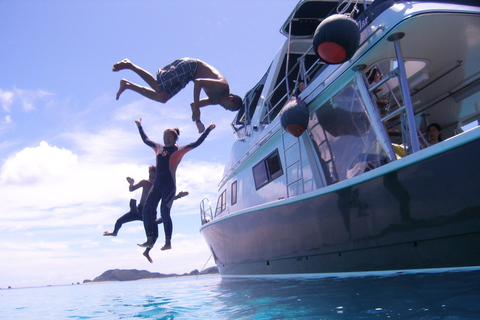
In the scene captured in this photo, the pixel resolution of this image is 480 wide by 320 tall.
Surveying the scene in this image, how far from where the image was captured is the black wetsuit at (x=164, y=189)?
450cm

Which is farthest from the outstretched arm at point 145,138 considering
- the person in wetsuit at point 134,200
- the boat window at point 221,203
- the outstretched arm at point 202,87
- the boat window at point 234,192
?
the boat window at point 221,203

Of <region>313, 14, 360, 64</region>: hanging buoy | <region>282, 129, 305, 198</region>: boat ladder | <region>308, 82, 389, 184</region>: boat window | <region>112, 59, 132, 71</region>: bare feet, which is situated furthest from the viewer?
<region>282, 129, 305, 198</region>: boat ladder

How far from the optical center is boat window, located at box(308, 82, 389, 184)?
4.25m

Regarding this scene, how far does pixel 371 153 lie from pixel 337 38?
1.46 m

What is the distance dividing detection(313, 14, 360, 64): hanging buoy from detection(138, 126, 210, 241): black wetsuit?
2034 millimetres

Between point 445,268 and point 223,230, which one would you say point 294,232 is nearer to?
point 445,268

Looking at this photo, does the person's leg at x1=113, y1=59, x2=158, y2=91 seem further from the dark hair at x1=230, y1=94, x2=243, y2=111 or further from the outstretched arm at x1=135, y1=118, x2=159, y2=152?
the dark hair at x1=230, y1=94, x2=243, y2=111

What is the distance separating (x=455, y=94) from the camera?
5.59 m

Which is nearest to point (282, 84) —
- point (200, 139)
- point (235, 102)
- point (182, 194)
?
point (235, 102)

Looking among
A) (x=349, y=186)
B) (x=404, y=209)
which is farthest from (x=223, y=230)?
(x=404, y=209)

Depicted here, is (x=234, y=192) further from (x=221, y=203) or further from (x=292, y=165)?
(x=292, y=165)

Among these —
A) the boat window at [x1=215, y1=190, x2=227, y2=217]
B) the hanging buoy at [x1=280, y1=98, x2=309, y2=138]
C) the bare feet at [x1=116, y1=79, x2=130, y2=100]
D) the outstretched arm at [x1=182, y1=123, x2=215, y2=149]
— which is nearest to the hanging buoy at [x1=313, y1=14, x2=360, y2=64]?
the hanging buoy at [x1=280, y1=98, x2=309, y2=138]

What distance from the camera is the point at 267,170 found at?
6.48 metres

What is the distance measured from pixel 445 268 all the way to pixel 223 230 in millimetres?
4681
